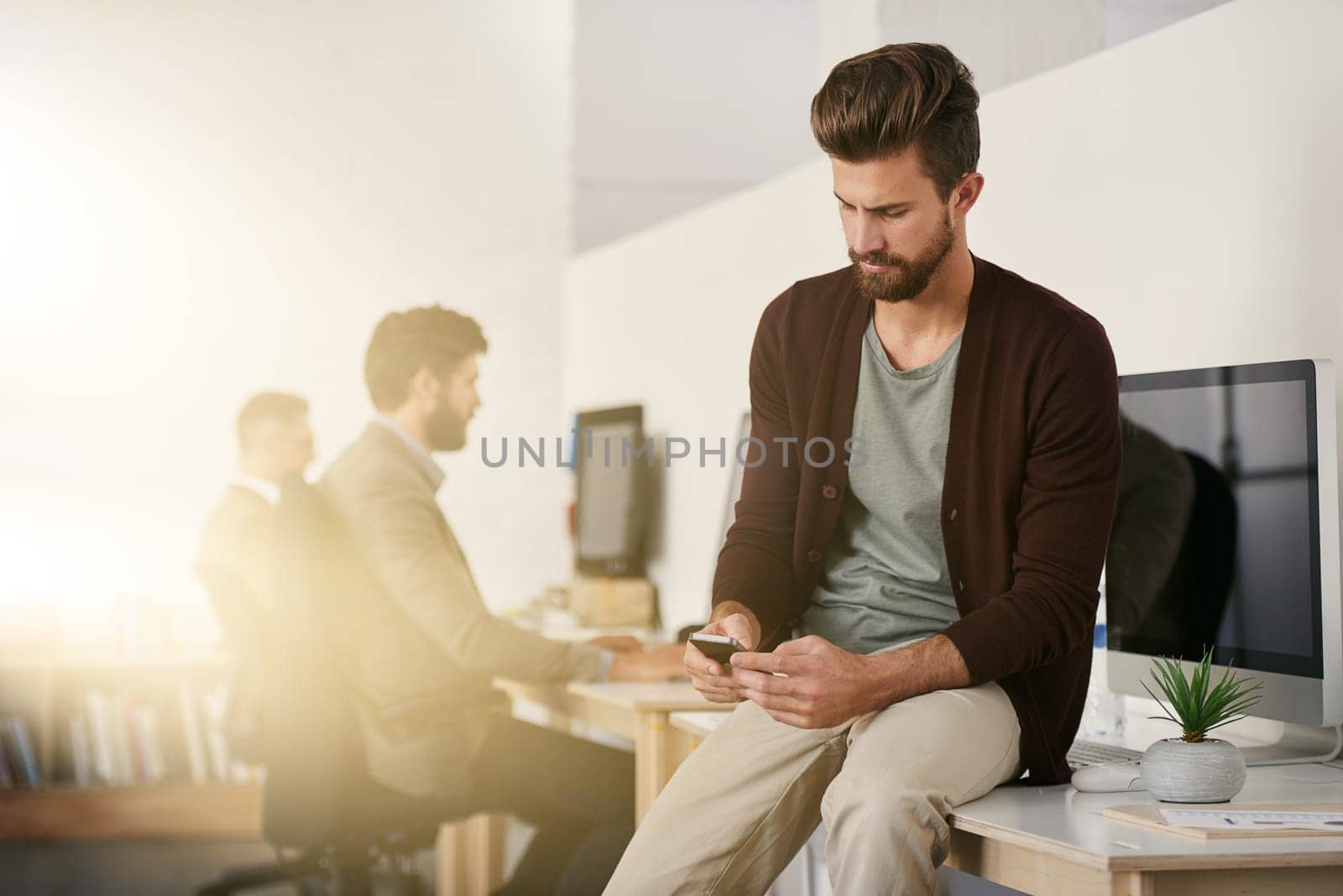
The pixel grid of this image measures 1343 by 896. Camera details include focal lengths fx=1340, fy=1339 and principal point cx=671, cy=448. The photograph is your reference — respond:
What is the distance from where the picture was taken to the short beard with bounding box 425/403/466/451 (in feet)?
9.37

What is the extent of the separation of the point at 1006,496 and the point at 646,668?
1189mm

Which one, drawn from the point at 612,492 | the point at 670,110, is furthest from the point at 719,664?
the point at 670,110

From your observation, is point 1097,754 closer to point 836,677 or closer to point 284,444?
point 836,677

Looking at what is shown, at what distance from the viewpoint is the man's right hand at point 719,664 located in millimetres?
1516

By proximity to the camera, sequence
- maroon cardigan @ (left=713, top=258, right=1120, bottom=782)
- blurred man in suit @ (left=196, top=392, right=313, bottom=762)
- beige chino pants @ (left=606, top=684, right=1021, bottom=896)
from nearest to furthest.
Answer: beige chino pants @ (left=606, top=684, right=1021, bottom=896) → maroon cardigan @ (left=713, top=258, right=1120, bottom=782) → blurred man in suit @ (left=196, top=392, right=313, bottom=762)

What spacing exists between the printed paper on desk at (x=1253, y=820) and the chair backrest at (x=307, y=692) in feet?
4.84

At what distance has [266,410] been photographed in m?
4.45

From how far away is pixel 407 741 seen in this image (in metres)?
2.55

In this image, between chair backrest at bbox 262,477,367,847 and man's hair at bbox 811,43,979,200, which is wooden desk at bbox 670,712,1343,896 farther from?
chair backrest at bbox 262,477,367,847

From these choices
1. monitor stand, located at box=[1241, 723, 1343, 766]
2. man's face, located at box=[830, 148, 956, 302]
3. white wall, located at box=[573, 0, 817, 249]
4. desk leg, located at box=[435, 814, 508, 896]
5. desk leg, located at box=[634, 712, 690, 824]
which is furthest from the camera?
white wall, located at box=[573, 0, 817, 249]

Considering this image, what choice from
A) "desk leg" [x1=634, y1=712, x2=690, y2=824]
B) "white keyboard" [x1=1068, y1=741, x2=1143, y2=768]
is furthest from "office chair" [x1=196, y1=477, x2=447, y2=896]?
"white keyboard" [x1=1068, y1=741, x2=1143, y2=768]

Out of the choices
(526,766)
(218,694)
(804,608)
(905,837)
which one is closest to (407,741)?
(526,766)

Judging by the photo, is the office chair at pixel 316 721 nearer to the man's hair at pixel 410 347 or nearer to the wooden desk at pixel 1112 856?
the man's hair at pixel 410 347

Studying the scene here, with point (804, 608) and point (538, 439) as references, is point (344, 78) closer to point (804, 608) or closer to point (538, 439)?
point (538, 439)
